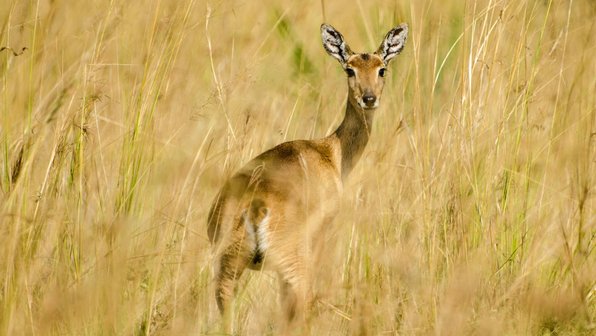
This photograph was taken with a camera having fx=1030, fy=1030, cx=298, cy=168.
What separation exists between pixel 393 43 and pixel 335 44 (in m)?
0.35

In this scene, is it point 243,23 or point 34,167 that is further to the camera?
point 243,23

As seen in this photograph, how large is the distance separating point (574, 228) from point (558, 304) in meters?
1.09

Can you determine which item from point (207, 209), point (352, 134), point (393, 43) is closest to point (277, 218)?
point (207, 209)

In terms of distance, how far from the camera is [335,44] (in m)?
6.00

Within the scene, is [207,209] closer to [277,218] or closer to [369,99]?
[277,218]

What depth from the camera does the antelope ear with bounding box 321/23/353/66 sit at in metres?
5.96

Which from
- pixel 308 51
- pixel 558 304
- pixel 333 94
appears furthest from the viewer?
pixel 308 51

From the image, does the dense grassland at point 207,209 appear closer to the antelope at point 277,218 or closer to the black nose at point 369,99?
the antelope at point 277,218

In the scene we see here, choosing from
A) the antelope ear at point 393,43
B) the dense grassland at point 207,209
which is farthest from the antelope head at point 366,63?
the dense grassland at point 207,209

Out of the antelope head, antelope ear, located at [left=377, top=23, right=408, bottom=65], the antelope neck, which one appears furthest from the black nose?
antelope ear, located at [left=377, top=23, right=408, bottom=65]

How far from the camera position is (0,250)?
3.31m

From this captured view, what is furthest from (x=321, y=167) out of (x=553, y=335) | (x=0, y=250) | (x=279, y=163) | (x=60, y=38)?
(x=0, y=250)

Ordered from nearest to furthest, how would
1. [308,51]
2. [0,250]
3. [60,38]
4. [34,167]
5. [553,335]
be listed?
[0,250] < [553,335] < [34,167] < [60,38] < [308,51]

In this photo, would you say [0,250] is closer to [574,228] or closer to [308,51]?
[574,228]
